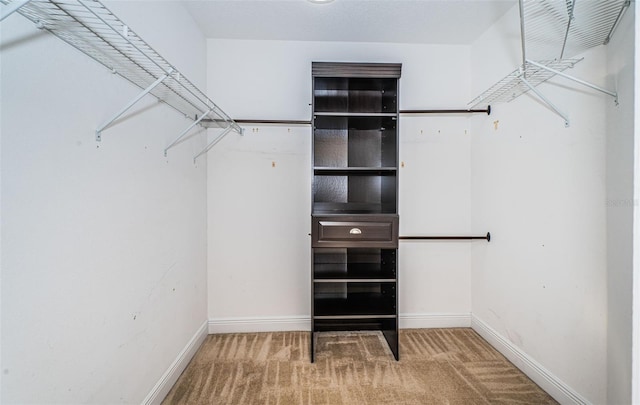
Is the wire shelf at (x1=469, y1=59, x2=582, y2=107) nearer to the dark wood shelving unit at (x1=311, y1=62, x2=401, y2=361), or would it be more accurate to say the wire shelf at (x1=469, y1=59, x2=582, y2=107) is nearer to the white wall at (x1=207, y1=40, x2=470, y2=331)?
the white wall at (x1=207, y1=40, x2=470, y2=331)

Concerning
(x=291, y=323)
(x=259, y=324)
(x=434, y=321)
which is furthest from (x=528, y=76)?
(x=259, y=324)

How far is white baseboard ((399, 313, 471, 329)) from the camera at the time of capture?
227 centimetres

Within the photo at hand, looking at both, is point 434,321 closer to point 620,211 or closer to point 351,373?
point 351,373

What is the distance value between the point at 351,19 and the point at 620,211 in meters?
1.86

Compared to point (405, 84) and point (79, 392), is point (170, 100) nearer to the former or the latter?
point (79, 392)

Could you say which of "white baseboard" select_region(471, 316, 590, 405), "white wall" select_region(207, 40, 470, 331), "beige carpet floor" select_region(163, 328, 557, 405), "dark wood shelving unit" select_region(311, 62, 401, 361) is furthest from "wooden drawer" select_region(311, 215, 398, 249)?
"white baseboard" select_region(471, 316, 590, 405)

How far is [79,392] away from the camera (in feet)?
3.14

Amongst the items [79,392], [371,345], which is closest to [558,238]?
[371,345]

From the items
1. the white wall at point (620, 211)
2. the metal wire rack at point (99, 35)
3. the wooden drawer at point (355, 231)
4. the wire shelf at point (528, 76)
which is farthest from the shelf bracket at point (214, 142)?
the white wall at point (620, 211)

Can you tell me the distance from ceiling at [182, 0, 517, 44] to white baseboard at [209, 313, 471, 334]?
2.23 meters

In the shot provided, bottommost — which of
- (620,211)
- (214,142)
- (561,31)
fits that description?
(620,211)

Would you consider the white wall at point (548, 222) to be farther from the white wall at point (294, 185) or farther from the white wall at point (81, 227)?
the white wall at point (81, 227)

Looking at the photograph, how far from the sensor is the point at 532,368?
1.64 metres

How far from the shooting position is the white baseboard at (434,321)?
2.27 meters
